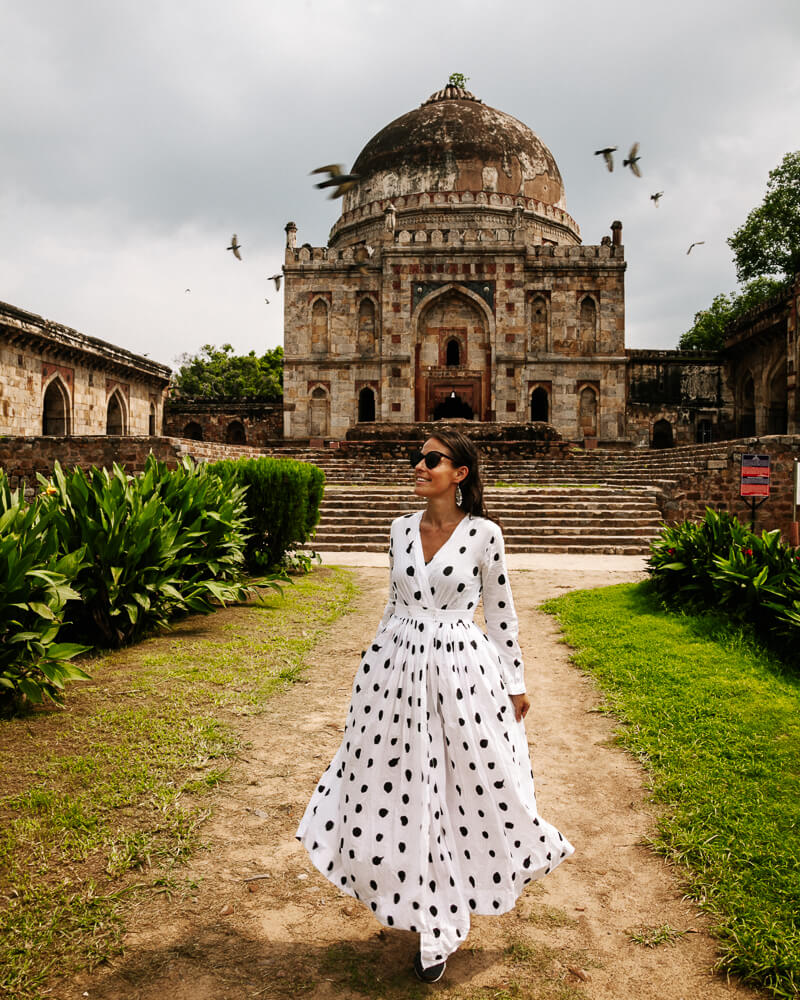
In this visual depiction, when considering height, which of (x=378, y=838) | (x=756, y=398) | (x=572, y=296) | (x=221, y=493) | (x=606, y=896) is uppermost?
(x=572, y=296)

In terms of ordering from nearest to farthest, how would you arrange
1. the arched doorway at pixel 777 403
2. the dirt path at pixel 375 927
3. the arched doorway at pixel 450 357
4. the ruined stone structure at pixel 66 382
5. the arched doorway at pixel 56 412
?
1. the dirt path at pixel 375 927
2. the ruined stone structure at pixel 66 382
3. the arched doorway at pixel 56 412
4. the arched doorway at pixel 777 403
5. the arched doorway at pixel 450 357

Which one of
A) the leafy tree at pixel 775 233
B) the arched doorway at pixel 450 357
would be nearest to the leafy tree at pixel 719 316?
the leafy tree at pixel 775 233

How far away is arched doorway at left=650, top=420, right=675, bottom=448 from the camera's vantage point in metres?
29.5

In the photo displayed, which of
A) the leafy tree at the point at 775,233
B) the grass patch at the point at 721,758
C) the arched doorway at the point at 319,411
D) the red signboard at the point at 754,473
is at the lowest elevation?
the grass patch at the point at 721,758

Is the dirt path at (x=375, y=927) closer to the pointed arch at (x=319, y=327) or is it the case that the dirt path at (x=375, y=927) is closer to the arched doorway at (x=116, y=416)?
the arched doorway at (x=116, y=416)

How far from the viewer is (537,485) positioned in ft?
51.8

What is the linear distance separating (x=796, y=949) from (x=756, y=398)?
91.9ft

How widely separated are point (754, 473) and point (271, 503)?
7153 mm

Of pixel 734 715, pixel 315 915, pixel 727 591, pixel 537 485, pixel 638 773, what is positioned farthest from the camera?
pixel 537 485

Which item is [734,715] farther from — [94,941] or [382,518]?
[382,518]

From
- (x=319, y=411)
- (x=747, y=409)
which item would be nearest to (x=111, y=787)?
(x=319, y=411)

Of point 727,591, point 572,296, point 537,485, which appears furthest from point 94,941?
point 572,296

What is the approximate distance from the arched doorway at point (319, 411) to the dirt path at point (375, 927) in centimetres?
2490

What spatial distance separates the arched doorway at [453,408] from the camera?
27.5m
